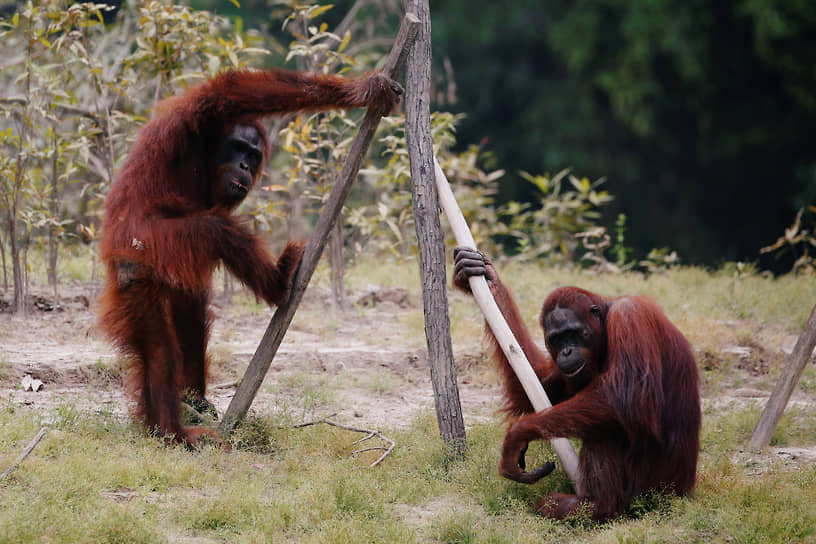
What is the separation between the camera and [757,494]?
3.59 metres

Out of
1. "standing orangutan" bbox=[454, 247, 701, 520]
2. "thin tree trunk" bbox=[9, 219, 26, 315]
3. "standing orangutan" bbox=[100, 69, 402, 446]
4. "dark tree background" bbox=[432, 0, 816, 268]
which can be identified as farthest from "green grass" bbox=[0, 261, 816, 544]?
"dark tree background" bbox=[432, 0, 816, 268]

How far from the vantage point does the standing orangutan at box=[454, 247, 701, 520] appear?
352cm

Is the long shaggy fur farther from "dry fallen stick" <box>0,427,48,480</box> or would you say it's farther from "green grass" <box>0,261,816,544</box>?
"dry fallen stick" <box>0,427,48,480</box>

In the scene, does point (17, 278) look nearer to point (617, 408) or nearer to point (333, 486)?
point (333, 486)

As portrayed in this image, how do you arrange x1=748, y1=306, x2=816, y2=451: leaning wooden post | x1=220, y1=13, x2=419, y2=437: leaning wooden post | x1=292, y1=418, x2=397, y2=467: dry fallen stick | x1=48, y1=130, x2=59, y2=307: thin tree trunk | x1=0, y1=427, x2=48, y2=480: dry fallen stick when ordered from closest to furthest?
1. x1=0, y1=427, x2=48, y2=480: dry fallen stick
2. x1=292, y1=418, x2=397, y2=467: dry fallen stick
3. x1=220, y1=13, x2=419, y2=437: leaning wooden post
4. x1=748, y1=306, x2=816, y2=451: leaning wooden post
5. x1=48, y1=130, x2=59, y2=307: thin tree trunk

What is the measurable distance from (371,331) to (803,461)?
9.58ft

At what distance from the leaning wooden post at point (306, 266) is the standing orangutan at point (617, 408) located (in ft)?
3.62

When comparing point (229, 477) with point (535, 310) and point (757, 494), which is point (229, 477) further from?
point (535, 310)

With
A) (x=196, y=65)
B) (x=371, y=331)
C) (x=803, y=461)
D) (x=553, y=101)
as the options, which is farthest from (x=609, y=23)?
(x=803, y=461)

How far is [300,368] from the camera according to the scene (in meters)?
5.42

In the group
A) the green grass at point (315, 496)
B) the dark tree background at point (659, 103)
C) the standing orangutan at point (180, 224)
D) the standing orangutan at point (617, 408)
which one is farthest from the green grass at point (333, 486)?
the dark tree background at point (659, 103)

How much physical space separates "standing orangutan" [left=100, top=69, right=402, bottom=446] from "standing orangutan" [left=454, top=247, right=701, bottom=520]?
1.34 meters

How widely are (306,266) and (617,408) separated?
1604 millimetres

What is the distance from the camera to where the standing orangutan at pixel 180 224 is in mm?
4023
